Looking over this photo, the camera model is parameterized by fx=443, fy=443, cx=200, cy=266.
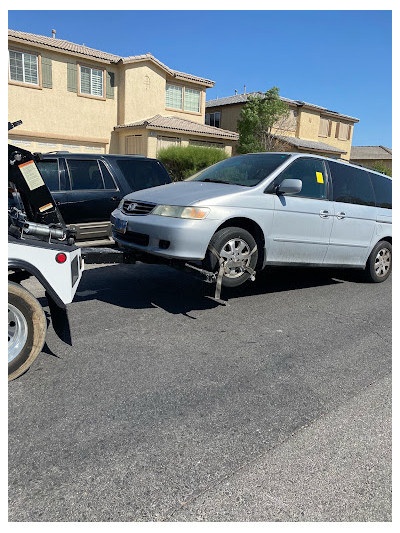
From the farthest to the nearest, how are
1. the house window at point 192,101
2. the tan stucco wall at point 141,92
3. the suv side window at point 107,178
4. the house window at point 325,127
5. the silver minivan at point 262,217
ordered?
1. the house window at point 325,127
2. the house window at point 192,101
3. the tan stucco wall at point 141,92
4. the suv side window at point 107,178
5. the silver minivan at point 262,217

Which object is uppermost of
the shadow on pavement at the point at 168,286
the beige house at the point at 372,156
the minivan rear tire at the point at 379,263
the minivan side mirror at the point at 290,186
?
the beige house at the point at 372,156

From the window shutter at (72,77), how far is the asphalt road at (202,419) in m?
18.8

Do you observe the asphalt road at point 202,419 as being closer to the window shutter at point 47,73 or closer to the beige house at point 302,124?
the window shutter at point 47,73

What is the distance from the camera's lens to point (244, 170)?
593 centimetres

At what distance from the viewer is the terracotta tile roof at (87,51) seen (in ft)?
64.3

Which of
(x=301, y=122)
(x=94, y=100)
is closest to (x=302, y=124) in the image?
(x=301, y=122)

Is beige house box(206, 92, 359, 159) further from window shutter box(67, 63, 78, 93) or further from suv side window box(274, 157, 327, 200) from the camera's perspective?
suv side window box(274, 157, 327, 200)

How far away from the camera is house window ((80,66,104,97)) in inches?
→ 851

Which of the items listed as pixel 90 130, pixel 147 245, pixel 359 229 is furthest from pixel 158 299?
pixel 90 130

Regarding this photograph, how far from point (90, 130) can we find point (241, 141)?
11.4 meters

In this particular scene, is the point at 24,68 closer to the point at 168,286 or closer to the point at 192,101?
the point at 192,101

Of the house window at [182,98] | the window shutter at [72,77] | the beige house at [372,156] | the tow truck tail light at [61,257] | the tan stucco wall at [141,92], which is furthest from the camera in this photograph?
the beige house at [372,156]

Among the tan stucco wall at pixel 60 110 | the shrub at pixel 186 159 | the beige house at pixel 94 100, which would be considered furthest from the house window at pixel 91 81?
the shrub at pixel 186 159

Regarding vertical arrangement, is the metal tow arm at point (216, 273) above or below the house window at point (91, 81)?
below
